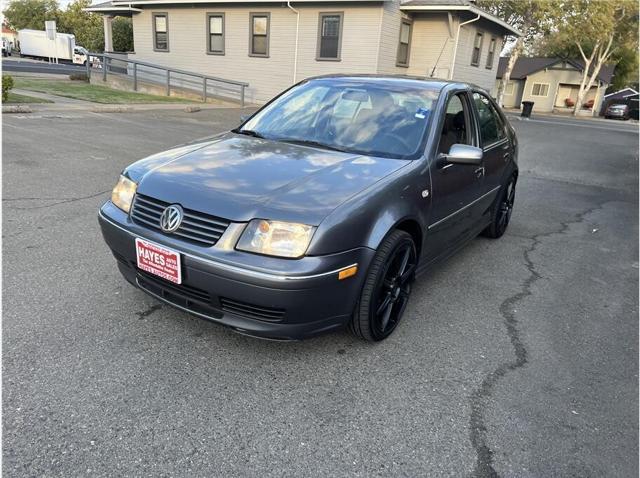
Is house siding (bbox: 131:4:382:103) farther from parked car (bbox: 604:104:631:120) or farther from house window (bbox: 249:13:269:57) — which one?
parked car (bbox: 604:104:631:120)

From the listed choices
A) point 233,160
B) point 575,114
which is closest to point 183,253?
point 233,160

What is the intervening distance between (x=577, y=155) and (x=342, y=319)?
13.3 metres

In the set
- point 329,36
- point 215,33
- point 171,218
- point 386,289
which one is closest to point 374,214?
point 386,289

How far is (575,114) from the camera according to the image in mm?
40656

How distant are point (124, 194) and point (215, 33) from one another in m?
19.0

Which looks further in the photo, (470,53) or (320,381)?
(470,53)

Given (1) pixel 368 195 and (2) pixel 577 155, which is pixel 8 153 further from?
(2) pixel 577 155

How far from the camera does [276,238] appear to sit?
2.53 m

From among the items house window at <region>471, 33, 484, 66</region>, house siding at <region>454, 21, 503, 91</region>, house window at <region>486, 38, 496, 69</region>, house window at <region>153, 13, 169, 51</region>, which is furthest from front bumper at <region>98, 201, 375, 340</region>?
house window at <region>486, 38, 496, 69</region>

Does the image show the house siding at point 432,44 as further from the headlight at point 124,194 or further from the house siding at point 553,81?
the house siding at point 553,81

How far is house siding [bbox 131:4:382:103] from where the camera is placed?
17.2 m

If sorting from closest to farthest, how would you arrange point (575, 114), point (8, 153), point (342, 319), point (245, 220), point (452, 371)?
point (245, 220) → point (342, 319) → point (452, 371) → point (8, 153) → point (575, 114)

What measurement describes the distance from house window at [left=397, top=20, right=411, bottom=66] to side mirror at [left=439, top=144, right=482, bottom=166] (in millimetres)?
16120

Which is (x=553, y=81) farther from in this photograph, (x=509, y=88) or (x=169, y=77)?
(x=169, y=77)
